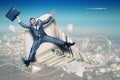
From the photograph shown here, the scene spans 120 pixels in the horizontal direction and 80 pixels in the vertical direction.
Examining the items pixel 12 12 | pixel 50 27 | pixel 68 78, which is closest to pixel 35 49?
pixel 50 27

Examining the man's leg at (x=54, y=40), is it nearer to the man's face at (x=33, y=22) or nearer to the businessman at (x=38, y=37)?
the businessman at (x=38, y=37)

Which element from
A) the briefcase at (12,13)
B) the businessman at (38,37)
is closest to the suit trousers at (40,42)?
the businessman at (38,37)

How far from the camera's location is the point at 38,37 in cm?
782

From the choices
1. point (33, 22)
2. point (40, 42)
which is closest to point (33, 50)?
point (40, 42)

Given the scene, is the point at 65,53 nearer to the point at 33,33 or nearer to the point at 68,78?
the point at 33,33

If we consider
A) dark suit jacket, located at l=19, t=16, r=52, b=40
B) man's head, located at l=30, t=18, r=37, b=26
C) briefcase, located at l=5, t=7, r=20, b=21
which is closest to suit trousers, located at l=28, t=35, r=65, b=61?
dark suit jacket, located at l=19, t=16, r=52, b=40

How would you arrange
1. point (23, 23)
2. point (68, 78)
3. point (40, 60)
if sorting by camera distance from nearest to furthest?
point (23, 23) < point (40, 60) < point (68, 78)

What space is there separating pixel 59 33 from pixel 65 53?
2.36 feet

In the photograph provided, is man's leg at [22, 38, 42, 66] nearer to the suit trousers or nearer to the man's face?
the suit trousers

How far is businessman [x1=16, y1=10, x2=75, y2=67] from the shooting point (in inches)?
298

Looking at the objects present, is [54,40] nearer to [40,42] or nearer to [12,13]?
[40,42]

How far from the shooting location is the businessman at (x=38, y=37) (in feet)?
24.8

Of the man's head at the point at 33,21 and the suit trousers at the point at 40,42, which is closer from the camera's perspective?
the man's head at the point at 33,21

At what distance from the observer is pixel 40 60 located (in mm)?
8094
